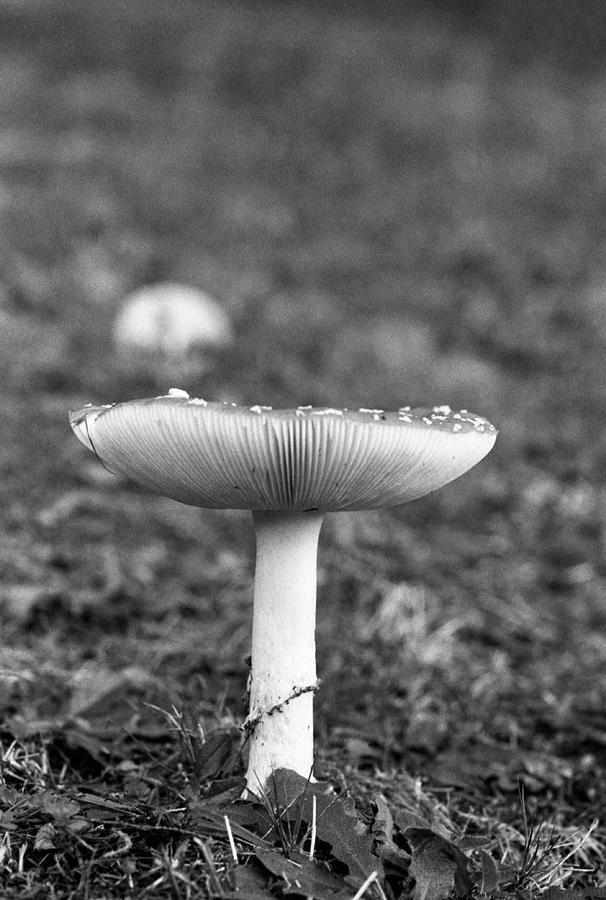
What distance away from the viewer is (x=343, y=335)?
7.95m

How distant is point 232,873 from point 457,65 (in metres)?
14.6

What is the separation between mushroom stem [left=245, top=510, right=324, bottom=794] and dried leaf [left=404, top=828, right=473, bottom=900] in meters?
0.38

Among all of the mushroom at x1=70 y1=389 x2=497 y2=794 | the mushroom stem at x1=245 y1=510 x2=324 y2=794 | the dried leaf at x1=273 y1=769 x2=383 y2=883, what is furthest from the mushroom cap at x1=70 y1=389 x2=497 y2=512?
the dried leaf at x1=273 y1=769 x2=383 y2=883

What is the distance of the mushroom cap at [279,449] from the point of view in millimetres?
1857

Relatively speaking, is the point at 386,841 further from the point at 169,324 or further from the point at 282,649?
the point at 169,324

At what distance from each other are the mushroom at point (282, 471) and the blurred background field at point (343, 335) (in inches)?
22.1

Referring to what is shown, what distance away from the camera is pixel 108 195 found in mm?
9992

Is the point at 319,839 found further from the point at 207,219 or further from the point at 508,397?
the point at 207,219

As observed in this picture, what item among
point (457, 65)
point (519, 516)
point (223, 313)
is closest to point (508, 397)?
point (519, 516)

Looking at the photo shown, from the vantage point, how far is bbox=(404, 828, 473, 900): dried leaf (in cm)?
201

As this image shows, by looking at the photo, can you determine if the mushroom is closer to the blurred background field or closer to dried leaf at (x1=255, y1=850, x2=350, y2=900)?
dried leaf at (x1=255, y1=850, x2=350, y2=900)

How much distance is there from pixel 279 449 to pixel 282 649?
0.66 m

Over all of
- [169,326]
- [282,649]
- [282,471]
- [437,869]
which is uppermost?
[169,326]

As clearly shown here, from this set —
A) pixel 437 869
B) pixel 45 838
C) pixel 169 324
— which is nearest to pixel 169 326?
pixel 169 324
